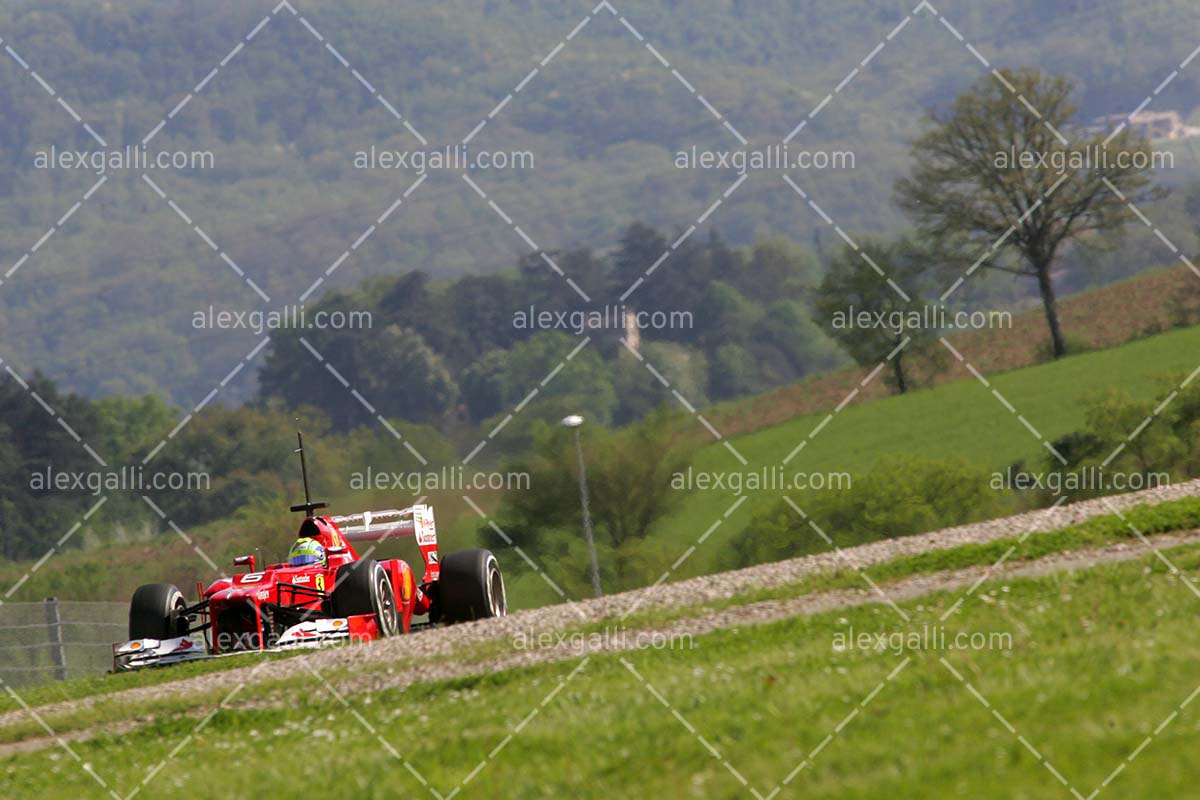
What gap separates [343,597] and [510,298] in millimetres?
134570

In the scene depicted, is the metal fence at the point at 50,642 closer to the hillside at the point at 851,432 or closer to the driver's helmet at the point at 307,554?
the driver's helmet at the point at 307,554

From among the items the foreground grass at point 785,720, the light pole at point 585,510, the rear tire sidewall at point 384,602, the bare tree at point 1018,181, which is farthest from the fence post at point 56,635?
the bare tree at point 1018,181

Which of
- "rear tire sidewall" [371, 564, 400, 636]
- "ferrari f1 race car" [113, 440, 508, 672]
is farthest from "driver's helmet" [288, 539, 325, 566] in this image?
"rear tire sidewall" [371, 564, 400, 636]

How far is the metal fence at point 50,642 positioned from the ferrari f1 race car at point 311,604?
5.24 meters

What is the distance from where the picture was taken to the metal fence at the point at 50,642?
3056 centimetres

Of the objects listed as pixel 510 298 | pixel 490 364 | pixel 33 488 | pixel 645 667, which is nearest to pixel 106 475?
pixel 33 488

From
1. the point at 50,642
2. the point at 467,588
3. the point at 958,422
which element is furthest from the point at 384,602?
the point at 958,422

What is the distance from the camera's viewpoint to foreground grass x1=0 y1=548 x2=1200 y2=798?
10453 mm

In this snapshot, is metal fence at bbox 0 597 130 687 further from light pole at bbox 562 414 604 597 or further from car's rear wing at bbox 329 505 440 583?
light pole at bbox 562 414 604 597

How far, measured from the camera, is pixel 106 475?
355ft

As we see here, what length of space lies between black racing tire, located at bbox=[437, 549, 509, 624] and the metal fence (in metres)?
7.62

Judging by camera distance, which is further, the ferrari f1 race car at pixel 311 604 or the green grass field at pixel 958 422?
the green grass field at pixel 958 422

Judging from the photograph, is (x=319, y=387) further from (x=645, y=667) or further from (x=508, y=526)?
(x=645, y=667)

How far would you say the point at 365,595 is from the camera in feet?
79.6
